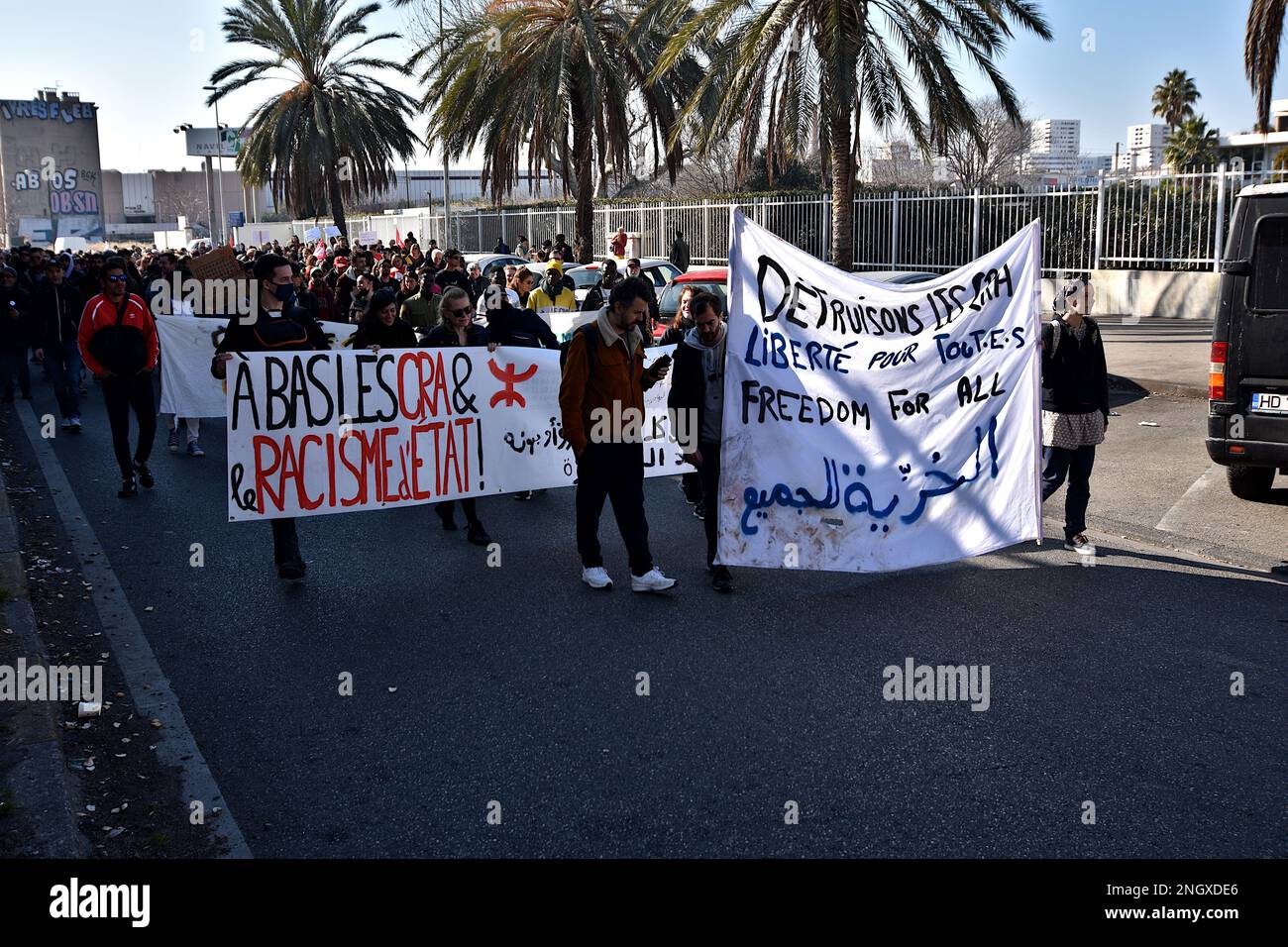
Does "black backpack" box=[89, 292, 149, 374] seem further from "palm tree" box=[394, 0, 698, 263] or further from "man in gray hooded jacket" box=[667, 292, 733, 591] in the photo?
"palm tree" box=[394, 0, 698, 263]

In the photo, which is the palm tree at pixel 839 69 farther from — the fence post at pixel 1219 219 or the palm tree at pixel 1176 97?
the palm tree at pixel 1176 97

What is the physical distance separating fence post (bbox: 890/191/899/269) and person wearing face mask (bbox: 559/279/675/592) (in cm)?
1886

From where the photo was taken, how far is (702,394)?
7480mm

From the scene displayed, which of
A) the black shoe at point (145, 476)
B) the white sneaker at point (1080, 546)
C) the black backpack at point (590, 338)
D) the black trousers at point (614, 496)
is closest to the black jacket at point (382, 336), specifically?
the black backpack at point (590, 338)

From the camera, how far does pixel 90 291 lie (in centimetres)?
1455

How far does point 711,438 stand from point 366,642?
2345 mm

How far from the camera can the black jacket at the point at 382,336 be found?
8.84 meters

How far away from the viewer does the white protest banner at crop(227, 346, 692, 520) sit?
7.61m

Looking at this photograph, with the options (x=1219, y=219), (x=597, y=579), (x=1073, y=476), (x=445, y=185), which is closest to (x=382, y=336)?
(x=597, y=579)

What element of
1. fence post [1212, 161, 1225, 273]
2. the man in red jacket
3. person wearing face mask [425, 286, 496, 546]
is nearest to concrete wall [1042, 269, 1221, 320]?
fence post [1212, 161, 1225, 273]

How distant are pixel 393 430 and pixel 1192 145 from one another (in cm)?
7039

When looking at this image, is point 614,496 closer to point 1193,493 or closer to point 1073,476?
point 1073,476
